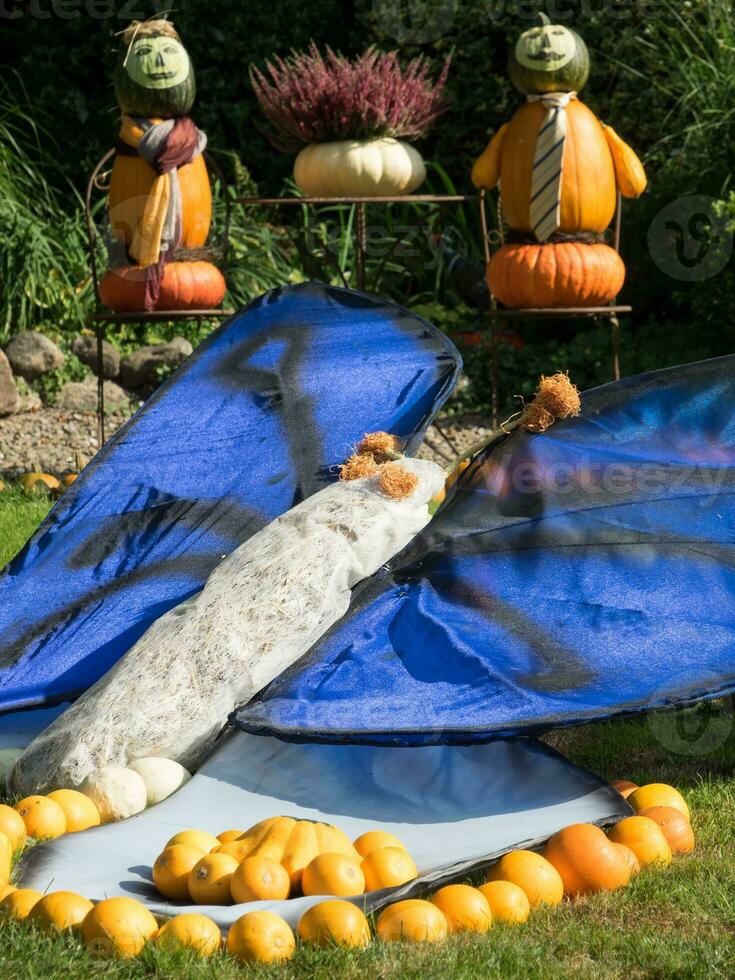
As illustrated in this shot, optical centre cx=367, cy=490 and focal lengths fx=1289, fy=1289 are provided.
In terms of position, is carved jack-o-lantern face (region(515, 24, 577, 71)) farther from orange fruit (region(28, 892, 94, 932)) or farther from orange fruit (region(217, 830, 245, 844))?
orange fruit (region(28, 892, 94, 932))

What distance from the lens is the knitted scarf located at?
6.14m

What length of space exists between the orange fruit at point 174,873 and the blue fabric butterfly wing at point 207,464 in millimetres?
986

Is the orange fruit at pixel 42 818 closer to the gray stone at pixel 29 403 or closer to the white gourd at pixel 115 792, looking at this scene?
the white gourd at pixel 115 792

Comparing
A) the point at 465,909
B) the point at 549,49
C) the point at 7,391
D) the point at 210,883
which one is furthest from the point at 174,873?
the point at 7,391

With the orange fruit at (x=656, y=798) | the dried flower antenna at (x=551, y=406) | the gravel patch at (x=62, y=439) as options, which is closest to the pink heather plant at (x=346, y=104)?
the gravel patch at (x=62, y=439)

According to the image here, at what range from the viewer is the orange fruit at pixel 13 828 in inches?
108

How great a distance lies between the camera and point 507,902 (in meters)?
2.43

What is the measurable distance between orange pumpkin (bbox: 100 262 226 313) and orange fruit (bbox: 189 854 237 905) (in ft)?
13.7

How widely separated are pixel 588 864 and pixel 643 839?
0.19 m

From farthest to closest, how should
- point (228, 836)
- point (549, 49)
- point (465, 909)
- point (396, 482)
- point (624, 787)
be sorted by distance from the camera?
point (549, 49), point (396, 482), point (624, 787), point (228, 836), point (465, 909)

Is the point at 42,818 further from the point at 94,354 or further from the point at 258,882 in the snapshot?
the point at 94,354

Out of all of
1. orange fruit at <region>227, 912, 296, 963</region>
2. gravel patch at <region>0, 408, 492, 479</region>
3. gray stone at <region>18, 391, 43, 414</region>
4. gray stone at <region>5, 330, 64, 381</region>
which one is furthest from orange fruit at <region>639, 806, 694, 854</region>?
gray stone at <region>5, 330, 64, 381</region>

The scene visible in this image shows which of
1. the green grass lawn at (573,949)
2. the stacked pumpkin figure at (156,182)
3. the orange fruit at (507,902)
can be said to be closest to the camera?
the green grass lawn at (573,949)

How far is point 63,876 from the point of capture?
2.57 metres
